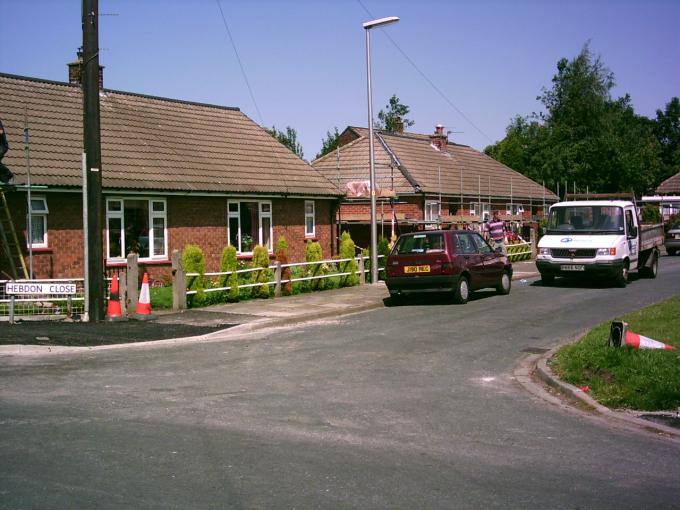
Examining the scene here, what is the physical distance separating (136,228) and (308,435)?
16384mm

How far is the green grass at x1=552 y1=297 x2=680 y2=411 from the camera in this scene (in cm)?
798

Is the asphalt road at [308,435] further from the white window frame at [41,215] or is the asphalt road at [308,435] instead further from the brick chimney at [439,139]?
the brick chimney at [439,139]

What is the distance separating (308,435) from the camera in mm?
6895

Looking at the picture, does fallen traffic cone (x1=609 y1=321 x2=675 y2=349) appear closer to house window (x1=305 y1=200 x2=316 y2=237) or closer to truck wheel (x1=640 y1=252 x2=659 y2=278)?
truck wheel (x1=640 y1=252 x2=659 y2=278)

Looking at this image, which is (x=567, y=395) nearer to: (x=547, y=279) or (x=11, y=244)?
(x=547, y=279)

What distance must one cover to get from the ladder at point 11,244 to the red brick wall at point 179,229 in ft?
0.93

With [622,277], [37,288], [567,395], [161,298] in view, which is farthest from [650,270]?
[37,288]

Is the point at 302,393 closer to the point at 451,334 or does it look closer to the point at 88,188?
the point at 451,334

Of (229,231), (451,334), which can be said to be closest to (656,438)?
(451,334)

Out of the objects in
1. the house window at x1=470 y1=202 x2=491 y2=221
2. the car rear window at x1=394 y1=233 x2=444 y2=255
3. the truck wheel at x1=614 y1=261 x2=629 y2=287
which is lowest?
the truck wheel at x1=614 y1=261 x2=629 y2=287

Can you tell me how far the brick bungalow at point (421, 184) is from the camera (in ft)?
115

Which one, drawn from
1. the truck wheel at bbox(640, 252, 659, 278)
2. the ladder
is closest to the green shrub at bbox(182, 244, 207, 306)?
the ladder

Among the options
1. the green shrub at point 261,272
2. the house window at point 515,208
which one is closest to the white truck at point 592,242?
the green shrub at point 261,272

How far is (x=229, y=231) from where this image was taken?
993 inches
